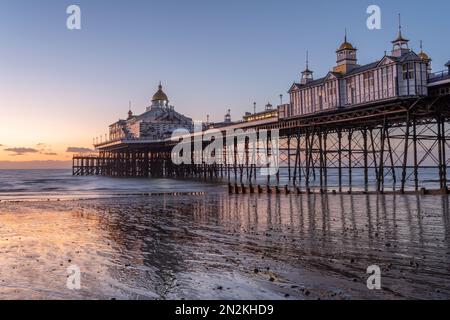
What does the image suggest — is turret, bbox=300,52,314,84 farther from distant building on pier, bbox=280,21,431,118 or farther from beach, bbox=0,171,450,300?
beach, bbox=0,171,450,300

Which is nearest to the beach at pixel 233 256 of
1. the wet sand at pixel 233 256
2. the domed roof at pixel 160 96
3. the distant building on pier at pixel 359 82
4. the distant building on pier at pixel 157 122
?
the wet sand at pixel 233 256

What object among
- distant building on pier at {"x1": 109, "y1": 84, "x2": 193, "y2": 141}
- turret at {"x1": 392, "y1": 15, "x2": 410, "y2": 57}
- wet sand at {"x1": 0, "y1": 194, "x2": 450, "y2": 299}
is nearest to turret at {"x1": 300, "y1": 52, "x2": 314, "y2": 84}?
turret at {"x1": 392, "y1": 15, "x2": 410, "y2": 57}

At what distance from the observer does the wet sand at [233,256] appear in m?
8.56

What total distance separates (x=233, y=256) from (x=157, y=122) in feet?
355

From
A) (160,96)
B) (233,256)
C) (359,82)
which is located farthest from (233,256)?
(160,96)

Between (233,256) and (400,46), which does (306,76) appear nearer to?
(400,46)

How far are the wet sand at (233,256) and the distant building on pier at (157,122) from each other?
89.9 meters

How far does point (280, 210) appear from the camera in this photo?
23.8m

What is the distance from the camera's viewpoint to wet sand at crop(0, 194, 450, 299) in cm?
856

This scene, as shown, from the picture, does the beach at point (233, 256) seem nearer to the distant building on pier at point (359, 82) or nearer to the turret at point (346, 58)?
the distant building on pier at point (359, 82)

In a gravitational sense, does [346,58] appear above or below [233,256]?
above

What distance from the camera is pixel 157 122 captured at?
386ft
